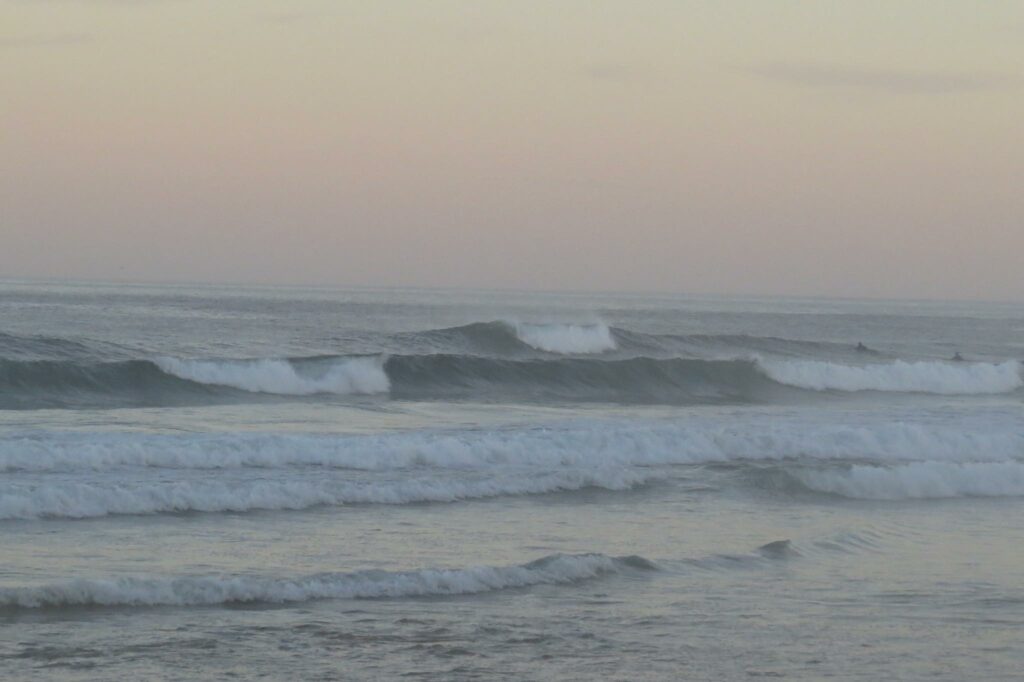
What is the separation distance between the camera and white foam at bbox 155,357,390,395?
87.6ft

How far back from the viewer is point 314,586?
9727mm

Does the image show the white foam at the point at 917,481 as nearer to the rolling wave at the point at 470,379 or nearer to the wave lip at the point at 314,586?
the wave lip at the point at 314,586

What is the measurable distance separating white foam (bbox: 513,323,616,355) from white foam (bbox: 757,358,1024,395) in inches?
301

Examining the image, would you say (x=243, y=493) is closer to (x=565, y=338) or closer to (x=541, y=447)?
(x=541, y=447)

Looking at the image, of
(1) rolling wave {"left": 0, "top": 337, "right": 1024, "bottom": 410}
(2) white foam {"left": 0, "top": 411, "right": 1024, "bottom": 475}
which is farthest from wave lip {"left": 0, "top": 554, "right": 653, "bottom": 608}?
(1) rolling wave {"left": 0, "top": 337, "right": 1024, "bottom": 410}

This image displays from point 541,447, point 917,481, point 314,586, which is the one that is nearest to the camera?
point 314,586

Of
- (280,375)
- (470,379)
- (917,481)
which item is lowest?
(917,481)

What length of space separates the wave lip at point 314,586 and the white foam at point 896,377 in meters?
24.1

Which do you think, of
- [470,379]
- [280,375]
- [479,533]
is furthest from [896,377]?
[479,533]

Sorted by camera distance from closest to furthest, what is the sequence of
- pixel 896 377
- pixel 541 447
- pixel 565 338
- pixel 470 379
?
pixel 541 447 → pixel 470 379 → pixel 896 377 → pixel 565 338

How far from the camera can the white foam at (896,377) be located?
3419 centimetres

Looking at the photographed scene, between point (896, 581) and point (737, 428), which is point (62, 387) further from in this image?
point (896, 581)

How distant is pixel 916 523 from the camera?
14.0 metres

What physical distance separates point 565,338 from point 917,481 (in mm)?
24645
